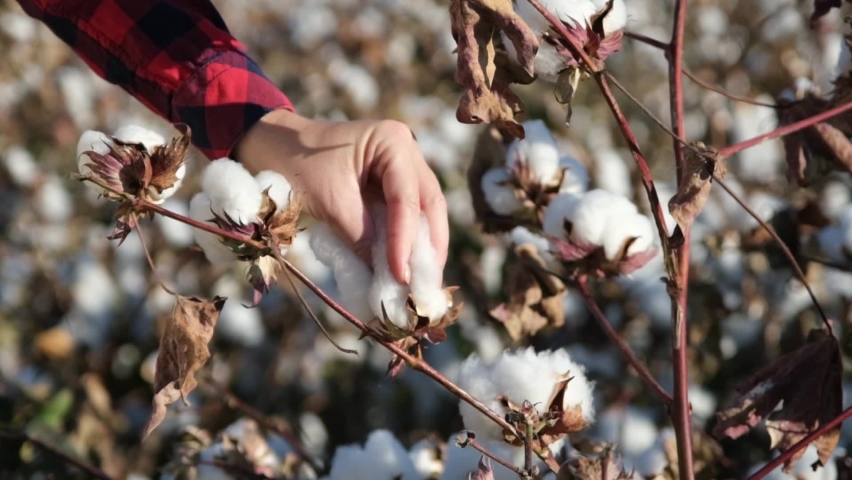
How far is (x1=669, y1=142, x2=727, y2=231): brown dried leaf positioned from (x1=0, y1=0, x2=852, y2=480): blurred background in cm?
32

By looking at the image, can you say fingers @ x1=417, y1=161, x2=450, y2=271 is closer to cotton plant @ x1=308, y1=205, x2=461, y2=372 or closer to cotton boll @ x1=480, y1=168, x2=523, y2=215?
cotton plant @ x1=308, y1=205, x2=461, y2=372

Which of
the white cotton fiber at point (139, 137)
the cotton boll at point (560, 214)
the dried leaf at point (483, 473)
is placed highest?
the cotton boll at point (560, 214)

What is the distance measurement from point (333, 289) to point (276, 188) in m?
1.40

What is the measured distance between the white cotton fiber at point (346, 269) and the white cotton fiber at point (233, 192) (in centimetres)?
19

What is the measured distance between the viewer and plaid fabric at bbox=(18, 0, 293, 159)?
4.27ft

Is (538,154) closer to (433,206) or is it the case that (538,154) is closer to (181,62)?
(433,206)

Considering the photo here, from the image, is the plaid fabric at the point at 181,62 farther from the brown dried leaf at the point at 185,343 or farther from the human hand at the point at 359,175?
the brown dried leaf at the point at 185,343

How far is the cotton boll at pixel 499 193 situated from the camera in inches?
56.1

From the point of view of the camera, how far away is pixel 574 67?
0.97 metres

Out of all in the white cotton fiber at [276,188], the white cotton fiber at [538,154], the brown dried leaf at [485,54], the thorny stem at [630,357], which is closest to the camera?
the brown dried leaf at [485,54]

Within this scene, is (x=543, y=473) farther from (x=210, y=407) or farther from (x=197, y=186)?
(x=197, y=186)

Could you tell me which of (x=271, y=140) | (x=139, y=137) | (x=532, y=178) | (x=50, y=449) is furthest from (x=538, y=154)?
(x=50, y=449)

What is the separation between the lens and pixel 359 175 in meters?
1.20

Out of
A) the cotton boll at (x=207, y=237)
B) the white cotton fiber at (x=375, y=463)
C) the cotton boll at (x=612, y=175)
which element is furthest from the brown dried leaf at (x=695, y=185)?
the cotton boll at (x=612, y=175)
